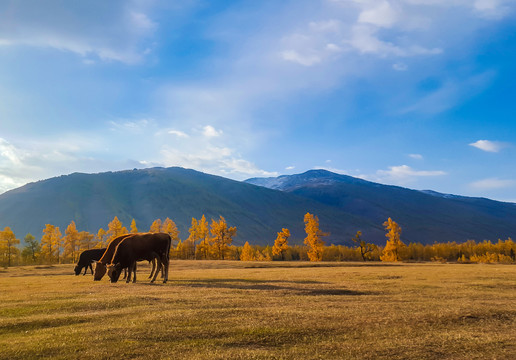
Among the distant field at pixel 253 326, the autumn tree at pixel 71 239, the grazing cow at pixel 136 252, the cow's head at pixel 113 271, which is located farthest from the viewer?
the autumn tree at pixel 71 239

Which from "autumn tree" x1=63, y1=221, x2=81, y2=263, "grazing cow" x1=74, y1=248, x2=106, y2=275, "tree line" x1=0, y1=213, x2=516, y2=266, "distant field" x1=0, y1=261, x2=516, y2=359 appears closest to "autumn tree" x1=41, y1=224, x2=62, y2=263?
"tree line" x1=0, y1=213, x2=516, y2=266

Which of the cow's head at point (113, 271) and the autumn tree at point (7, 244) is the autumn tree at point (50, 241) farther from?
the cow's head at point (113, 271)

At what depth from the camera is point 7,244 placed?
76.5 meters

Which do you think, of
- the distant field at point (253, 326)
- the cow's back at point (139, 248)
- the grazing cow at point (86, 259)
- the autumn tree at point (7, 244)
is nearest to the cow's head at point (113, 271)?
the cow's back at point (139, 248)

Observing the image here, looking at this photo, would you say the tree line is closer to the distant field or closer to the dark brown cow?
the dark brown cow

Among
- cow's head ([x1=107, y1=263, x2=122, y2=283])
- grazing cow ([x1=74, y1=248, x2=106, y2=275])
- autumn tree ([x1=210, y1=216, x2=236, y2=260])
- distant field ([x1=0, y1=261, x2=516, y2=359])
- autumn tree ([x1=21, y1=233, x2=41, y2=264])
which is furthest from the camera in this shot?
autumn tree ([x1=210, y1=216, x2=236, y2=260])

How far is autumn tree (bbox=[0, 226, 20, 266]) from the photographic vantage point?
242 ft

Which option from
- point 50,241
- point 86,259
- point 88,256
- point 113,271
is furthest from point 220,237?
point 113,271

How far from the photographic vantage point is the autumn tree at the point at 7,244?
7375 cm

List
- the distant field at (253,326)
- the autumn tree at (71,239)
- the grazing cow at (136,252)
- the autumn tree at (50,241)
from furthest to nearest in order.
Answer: the autumn tree at (71,239) → the autumn tree at (50,241) → the grazing cow at (136,252) → the distant field at (253,326)

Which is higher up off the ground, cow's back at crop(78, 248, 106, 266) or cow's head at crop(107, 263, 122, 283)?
cow's back at crop(78, 248, 106, 266)

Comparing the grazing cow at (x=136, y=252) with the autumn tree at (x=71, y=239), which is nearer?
the grazing cow at (x=136, y=252)

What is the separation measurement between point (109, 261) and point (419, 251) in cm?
11327

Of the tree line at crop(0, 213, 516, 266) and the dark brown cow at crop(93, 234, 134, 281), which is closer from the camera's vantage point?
the dark brown cow at crop(93, 234, 134, 281)
